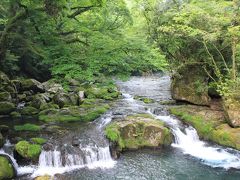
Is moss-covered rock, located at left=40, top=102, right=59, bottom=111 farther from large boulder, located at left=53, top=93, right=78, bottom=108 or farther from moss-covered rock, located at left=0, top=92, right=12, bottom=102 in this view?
moss-covered rock, located at left=0, top=92, right=12, bottom=102

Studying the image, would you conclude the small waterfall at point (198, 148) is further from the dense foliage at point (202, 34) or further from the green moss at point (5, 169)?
the green moss at point (5, 169)

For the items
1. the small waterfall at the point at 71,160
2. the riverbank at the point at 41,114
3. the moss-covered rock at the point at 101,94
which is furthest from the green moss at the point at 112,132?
the moss-covered rock at the point at 101,94

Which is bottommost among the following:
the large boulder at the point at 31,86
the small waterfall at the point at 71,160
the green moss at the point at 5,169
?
the small waterfall at the point at 71,160

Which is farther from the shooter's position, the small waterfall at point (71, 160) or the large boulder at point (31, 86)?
the large boulder at point (31, 86)

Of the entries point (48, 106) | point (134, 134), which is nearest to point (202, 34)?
point (134, 134)

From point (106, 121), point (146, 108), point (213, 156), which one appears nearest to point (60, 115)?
point (106, 121)

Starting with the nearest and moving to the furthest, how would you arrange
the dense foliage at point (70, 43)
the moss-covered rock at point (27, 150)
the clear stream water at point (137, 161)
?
the clear stream water at point (137, 161)
the moss-covered rock at point (27, 150)
the dense foliage at point (70, 43)

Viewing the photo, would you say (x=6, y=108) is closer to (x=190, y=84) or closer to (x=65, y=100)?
(x=65, y=100)

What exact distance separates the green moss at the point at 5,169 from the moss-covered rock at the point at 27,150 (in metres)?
1.01

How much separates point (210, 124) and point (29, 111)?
12.9 m

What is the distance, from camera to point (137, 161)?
1644cm

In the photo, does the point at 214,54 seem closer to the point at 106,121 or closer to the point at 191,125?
the point at 191,125

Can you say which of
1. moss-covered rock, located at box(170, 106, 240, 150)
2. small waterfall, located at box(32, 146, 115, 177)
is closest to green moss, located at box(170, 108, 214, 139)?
moss-covered rock, located at box(170, 106, 240, 150)

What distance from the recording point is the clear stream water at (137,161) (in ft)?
49.0
